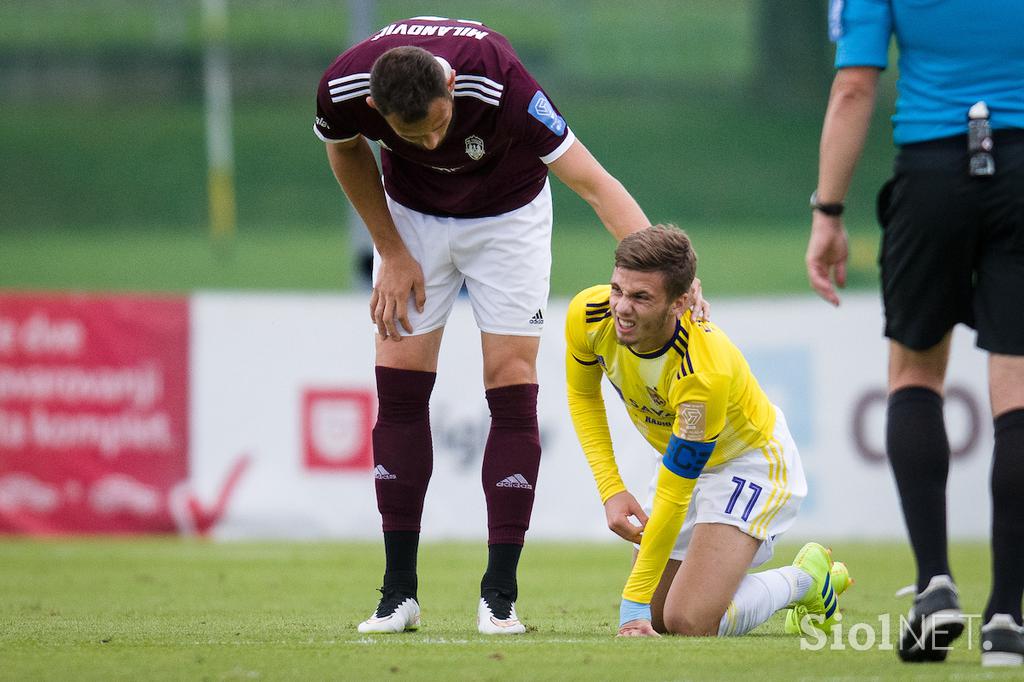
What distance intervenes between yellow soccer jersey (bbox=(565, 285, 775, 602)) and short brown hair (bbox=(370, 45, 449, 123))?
95 centimetres

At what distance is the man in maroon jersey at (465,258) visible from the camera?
173 inches

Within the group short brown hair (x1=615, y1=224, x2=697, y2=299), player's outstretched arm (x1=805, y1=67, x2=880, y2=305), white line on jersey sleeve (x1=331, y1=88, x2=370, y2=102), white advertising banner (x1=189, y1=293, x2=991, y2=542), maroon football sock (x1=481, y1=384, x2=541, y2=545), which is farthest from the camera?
white advertising banner (x1=189, y1=293, x2=991, y2=542)

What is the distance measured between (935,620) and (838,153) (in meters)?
Answer: 1.14

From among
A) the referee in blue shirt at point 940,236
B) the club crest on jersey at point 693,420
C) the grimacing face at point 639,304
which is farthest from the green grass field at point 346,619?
the grimacing face at point 639,304

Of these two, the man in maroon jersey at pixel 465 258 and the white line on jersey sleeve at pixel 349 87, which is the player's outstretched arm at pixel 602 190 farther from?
the white line on jersey sleeve at pixel 349 87

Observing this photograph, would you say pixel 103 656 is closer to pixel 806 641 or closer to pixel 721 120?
pixel 806 641

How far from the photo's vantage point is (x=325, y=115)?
438 cm

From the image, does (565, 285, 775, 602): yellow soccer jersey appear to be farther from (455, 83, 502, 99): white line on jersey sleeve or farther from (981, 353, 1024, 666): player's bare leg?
(981, 353, 1024, 666): player's bare leg

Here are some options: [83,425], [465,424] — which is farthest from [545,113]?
[83,425]

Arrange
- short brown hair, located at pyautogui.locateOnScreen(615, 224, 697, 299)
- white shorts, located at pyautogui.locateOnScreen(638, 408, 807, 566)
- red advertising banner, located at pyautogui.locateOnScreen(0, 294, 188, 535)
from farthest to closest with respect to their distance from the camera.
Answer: red advertising banner, located at pyautogui.locateOnScreen(0, 294, 188, 535), white shorts, located at pyautogui.locateOnScreen(638, 408, 807, 566), short brown hair, located at pyautogui.locateOnScreen(615, 224, 697, 299)

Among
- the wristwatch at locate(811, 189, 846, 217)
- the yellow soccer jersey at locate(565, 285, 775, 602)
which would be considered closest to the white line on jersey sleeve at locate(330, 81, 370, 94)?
the yellow soccer jersey at locate(565, 285, 775, 602)

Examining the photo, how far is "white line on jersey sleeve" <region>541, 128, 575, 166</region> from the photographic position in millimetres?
4438

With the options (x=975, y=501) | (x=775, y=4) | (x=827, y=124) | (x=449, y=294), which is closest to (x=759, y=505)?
(x=449, y=294)

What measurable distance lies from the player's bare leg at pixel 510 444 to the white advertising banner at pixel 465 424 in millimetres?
4672
